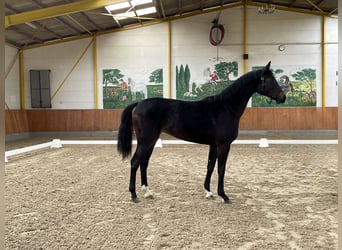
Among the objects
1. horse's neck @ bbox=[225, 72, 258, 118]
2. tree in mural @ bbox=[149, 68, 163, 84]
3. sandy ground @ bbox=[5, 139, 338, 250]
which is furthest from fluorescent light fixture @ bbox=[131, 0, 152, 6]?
horse's neck @ bbox=[225, 72, 258, 118]

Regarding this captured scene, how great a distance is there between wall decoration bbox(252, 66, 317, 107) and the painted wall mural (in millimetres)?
4360

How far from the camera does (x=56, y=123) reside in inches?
496

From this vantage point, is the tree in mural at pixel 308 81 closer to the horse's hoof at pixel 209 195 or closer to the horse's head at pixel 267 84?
the horse's head at pixel 267 84

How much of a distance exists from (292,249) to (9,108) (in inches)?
457

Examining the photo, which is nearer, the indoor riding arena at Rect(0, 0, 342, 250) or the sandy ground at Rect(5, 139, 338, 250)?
the sandy ground at Rect(5, 139, 338, 250)

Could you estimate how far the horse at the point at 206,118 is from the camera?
11.6 ft

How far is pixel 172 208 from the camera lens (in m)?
3.22

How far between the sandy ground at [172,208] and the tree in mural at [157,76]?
6.98 m

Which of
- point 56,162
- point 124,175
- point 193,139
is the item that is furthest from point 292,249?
point 56,162

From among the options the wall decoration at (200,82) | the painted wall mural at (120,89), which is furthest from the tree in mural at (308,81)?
the painted wall mural at (120,89)

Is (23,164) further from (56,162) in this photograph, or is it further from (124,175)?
(124,175)

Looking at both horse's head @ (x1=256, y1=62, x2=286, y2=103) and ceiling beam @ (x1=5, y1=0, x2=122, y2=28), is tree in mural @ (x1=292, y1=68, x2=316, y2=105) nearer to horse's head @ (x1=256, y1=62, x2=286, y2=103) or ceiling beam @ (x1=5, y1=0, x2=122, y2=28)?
ceiling beam @ (x1=5, y1=0, x2=122, y2=28)

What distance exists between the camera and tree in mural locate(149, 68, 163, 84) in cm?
1245

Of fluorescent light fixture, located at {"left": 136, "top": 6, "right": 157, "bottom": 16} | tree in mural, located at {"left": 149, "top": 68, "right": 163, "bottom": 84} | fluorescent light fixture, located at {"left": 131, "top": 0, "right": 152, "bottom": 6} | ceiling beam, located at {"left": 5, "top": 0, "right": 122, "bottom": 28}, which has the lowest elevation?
tree in mural, located at {"left": 149, "top": 68, "right": 163, "bottom": 84}
